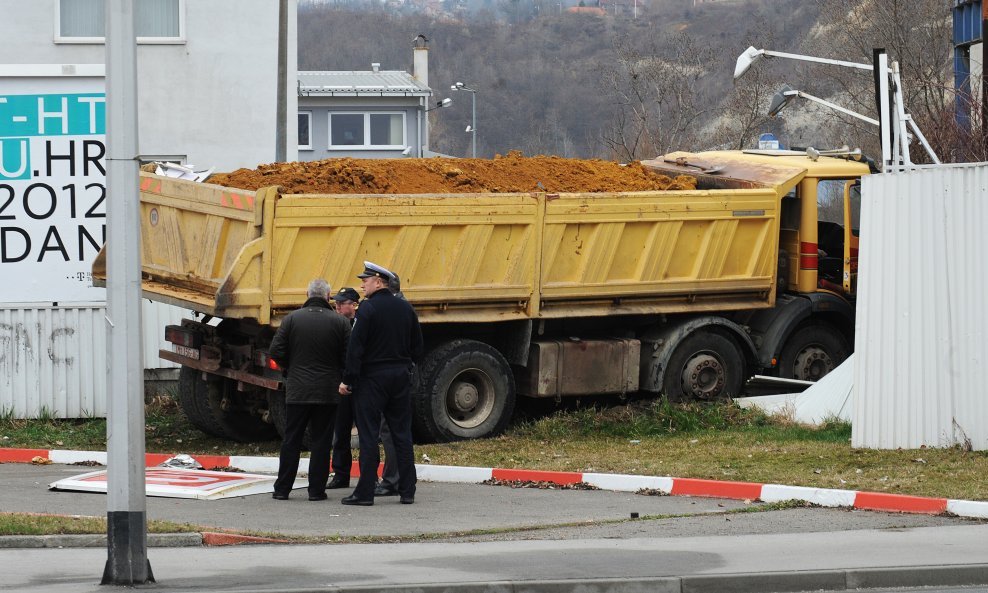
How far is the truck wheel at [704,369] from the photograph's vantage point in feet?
49.3

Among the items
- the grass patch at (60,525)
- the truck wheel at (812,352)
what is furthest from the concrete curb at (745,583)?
the truck wheel at (812,352)

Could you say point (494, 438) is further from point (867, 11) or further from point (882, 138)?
point (867, 11)

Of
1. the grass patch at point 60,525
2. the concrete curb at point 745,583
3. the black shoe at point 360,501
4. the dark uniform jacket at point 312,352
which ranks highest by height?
the dark uniform jacket at point 312,352

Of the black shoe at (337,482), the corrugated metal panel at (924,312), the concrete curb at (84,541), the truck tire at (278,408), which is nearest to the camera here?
the concrete curb at (84,541)

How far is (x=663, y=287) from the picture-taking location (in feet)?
48.3

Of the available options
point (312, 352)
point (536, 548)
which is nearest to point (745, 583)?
point (536, 548)

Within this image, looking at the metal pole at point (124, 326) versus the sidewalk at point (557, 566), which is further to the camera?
the sidewalk at point (557, 566)

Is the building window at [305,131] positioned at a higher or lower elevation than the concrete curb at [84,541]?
higher

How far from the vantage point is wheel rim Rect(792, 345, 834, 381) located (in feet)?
52.3

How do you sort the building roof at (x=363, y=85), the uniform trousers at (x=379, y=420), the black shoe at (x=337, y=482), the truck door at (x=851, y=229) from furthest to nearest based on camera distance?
the building roof at (x=363, y=85), the truck door at (x=851, y=229), the black shoe at (x=337, y=482), the uniform trousers at (x=379, y=420)

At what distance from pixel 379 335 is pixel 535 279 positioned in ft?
11.9

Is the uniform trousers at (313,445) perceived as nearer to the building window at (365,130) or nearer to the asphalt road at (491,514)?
the asphalt road at (491,514)

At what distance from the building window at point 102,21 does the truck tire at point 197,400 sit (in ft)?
32.9

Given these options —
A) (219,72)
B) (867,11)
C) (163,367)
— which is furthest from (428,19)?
(163,367)
